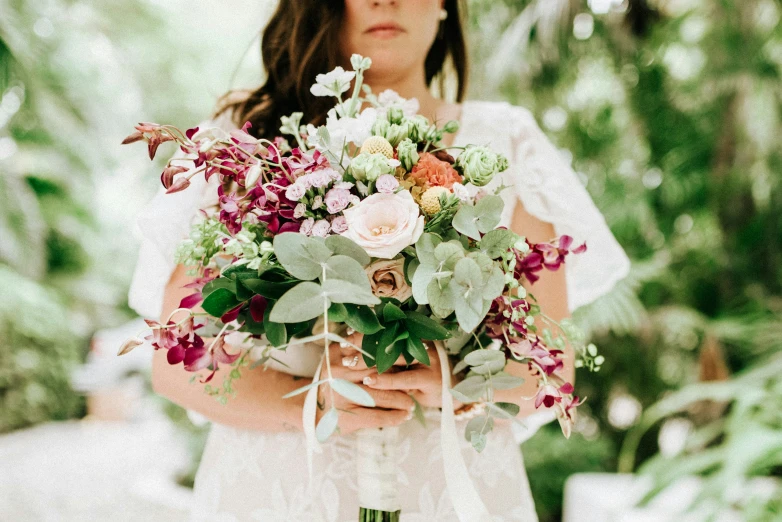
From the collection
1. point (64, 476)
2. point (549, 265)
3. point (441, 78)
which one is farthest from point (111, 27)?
point (549, 265)

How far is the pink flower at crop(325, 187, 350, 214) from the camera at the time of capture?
31.7 inches

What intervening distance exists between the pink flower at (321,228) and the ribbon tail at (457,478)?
0.93 ft

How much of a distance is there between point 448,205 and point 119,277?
627 centimetres

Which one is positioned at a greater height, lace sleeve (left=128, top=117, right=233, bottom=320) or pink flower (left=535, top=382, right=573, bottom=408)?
lace sleeve (left=128, top=117, right=233, bottom=320)

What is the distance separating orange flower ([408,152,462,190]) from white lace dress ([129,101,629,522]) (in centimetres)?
31

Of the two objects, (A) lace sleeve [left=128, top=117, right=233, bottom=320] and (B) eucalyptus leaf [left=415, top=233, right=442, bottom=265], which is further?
(A) lace sleeve [left=128, top=117, right=233, bottom=320]

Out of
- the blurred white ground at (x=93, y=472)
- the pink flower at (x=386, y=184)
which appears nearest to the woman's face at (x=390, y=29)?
the pink flower at (x=386, y=184)

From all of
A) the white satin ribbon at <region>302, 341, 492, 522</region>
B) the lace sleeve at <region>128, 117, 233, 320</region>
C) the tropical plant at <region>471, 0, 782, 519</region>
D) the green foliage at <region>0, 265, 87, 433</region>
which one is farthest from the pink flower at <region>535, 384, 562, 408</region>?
the green foliage at <region>0, 265, 87, 433</region>

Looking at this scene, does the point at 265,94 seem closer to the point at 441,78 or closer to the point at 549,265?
the point at 441,78

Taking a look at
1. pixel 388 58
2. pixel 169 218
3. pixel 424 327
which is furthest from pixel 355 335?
pixel 388 58

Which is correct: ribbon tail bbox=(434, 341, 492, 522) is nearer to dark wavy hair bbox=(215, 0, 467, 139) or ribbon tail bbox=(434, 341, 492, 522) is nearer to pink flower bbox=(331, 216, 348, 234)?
pink flower bbox=(331, 216, 348, 234)

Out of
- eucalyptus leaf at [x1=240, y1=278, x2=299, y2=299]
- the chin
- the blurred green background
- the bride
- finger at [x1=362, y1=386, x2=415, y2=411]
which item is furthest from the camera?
the blurred green background

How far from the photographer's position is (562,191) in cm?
129

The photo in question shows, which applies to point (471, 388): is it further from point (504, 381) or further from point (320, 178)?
point (320, 178)
